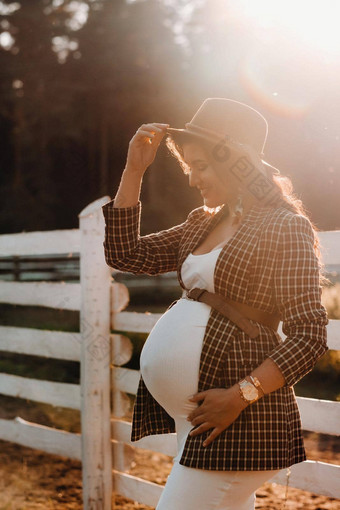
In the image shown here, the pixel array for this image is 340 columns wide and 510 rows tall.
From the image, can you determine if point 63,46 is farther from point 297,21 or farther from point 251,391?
point 251,391

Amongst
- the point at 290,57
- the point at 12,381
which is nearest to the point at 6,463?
the point at 12,381

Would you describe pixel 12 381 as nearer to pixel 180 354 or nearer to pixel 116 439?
pixel 116 439

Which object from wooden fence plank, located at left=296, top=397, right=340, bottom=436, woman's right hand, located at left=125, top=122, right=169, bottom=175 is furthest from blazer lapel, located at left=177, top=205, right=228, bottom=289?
wooden fence plank, located at left=296, top=397, right=340, bottom=436

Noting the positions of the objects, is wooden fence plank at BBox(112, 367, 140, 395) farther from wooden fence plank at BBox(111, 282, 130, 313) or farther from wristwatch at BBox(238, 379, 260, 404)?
wristwatch at BBox(238, 379, 260, 404)

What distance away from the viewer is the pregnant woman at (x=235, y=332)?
5.78 ft

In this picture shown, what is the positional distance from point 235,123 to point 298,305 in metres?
0.62

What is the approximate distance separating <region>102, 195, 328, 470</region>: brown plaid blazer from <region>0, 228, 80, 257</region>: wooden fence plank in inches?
77.9

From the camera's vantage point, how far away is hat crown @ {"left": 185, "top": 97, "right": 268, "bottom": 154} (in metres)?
1.99

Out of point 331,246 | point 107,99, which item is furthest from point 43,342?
point 107,99

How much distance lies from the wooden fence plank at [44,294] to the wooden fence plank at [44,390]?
21.2 inches

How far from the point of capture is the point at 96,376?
3.68 metres

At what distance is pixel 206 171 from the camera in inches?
77.7

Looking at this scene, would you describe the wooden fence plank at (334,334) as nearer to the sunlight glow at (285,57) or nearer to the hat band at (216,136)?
the hat band at (216,136)

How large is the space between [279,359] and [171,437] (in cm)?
185
